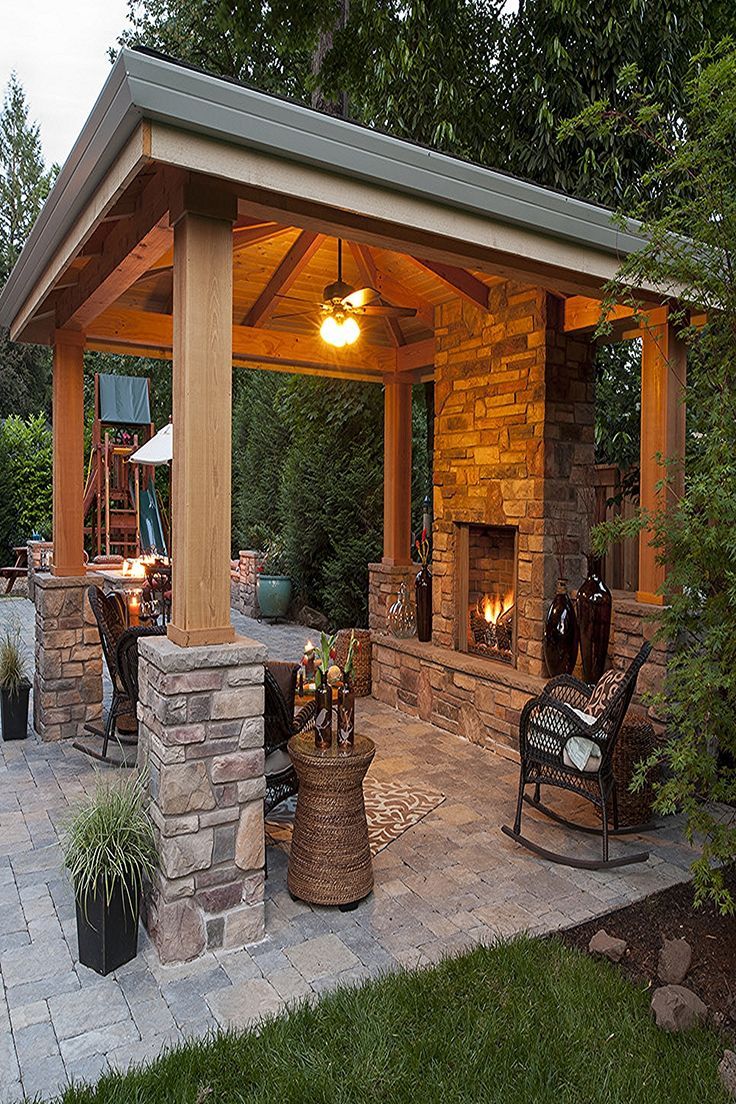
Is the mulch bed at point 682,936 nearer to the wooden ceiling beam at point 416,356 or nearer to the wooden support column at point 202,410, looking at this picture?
the wooden support column at point 202,410

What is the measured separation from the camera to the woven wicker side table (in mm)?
3133

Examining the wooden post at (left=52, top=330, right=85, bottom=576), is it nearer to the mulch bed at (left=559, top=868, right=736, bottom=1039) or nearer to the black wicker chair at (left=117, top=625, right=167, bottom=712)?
the black wicker chair at (left=117, top=625, right=167, bottom=712)

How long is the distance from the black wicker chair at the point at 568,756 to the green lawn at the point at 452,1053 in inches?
39.8

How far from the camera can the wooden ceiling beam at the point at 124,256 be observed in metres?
3.13

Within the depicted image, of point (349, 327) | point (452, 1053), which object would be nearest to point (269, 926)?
point (452, 1053)

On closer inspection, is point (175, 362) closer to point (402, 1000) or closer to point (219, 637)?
point (219, 637)

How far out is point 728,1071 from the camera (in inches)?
85.4

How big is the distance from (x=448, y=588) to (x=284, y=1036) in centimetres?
394

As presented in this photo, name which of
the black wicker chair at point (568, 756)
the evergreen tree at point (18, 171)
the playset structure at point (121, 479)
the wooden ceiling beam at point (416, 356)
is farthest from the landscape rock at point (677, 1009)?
the evergreen tree at point (18, 171)

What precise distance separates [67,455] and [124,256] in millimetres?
2176

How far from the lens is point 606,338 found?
5625mm

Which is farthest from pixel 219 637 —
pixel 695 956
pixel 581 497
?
pixel 581 497

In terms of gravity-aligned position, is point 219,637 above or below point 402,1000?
above

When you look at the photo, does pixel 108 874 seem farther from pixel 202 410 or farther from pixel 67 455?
pixel 67 455
